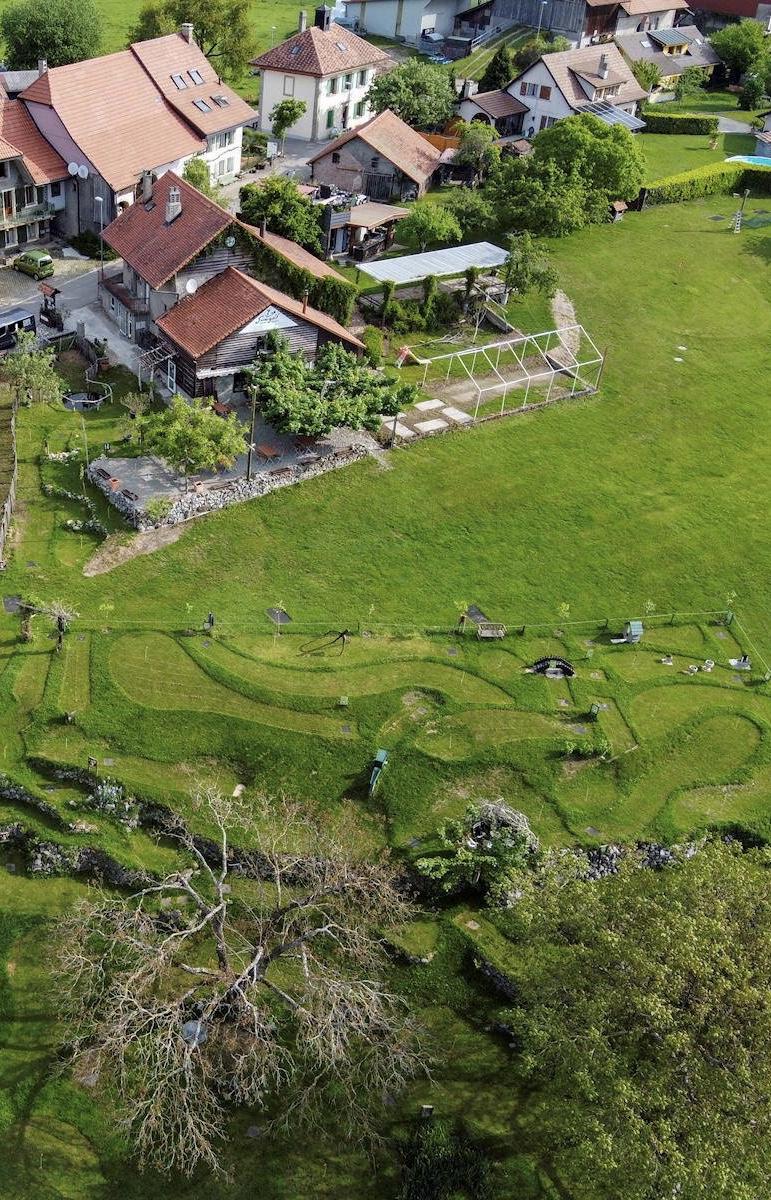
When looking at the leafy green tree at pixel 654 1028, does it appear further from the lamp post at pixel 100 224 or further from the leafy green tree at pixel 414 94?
the leafy green tree at pixel 414 94

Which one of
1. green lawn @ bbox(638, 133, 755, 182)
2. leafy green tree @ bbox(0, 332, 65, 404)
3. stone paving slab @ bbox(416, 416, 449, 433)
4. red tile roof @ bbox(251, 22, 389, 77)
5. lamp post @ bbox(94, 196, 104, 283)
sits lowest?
stone paving slab @ bbox(416, 416, 449, 433)

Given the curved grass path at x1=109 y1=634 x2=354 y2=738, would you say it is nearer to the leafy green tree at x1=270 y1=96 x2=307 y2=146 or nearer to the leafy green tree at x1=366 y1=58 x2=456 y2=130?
the leafy green tree at x1=270 y1=96 x2=307 y2=146

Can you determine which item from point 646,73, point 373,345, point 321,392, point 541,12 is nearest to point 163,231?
point 373,345

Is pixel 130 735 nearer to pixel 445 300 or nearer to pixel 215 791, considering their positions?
pixel 215 791

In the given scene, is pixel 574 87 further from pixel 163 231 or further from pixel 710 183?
pixel 163 231

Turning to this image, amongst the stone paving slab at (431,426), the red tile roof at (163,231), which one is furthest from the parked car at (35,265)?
the stone paving slab at (431,426)

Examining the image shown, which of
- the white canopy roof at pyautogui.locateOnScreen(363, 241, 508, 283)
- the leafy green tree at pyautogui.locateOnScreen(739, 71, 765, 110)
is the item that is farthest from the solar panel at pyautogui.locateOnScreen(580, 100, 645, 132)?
the white canopy roof at pyautogui.locateOnScreen(363, 241, 508, 283)
